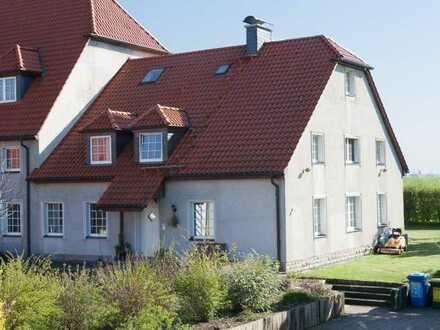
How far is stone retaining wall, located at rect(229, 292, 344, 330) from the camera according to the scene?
696 inches

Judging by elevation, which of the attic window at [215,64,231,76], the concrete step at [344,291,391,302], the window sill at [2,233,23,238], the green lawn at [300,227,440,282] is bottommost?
the concrete step at [344,291,391,302]

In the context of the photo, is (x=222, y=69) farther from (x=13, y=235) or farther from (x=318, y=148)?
(x=13, y=235)

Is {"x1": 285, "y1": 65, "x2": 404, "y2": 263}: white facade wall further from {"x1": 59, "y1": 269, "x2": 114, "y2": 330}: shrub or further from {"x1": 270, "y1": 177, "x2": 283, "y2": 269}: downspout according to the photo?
{"x1": 59, "y1": 269, "x2": 114, "y2": 330}: shrub

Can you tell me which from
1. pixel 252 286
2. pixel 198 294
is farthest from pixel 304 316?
pixel 198 294

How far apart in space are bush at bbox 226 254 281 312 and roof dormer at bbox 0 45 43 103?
60.9 ft

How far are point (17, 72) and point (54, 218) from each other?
716 cm

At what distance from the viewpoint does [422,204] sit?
56.3 m

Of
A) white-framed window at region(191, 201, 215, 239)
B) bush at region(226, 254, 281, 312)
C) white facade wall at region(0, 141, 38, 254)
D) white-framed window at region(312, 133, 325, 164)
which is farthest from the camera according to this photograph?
white facade wall at region(0, 141, 38, 254)

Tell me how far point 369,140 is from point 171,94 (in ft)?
30.1

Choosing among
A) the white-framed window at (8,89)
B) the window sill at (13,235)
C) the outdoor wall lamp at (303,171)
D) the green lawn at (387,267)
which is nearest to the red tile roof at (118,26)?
the white-framed window at (8,89)

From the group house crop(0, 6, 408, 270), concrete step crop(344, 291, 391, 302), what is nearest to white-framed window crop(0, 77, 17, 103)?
house crop(0, 6, 408, 270)

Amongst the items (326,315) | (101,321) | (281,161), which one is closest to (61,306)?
(101,321)

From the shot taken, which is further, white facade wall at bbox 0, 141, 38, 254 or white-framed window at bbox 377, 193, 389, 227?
white-framed window at bbox 377, 193, 389, 227

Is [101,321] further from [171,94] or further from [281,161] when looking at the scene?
[171,94]
